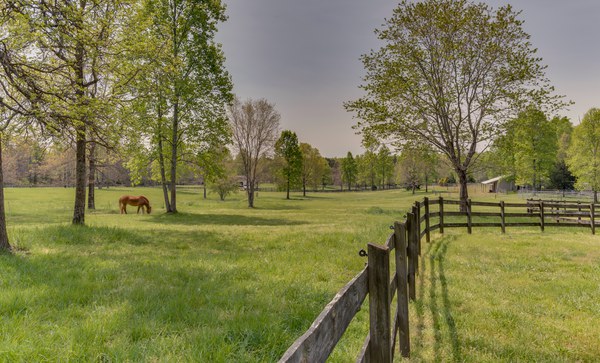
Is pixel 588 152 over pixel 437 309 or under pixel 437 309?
over

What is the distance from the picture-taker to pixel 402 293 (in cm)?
442

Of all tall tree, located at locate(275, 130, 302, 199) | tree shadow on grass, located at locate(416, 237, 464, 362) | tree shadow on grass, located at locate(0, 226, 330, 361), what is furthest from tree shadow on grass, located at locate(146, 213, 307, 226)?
tall tree, located at locate(275, 130, 302, 199)

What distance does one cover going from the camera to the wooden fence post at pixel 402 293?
4289mm

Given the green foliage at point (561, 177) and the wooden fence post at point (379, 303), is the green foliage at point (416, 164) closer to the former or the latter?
the green foliage at point (561, 177)

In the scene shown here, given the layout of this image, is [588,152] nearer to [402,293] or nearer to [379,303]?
[402,293]

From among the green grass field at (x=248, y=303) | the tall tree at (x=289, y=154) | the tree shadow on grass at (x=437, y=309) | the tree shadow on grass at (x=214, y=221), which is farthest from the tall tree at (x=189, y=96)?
the tall tree at (x=289, y=154)

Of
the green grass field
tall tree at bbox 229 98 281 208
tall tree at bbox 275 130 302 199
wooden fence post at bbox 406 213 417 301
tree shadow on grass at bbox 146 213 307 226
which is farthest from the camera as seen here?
tall tree at bbox 275 130 302 199

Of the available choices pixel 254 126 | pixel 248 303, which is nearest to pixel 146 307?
pixel 248 303

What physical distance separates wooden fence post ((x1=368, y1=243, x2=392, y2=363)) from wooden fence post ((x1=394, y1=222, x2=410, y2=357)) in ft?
5.22

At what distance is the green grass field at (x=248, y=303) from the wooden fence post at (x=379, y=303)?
4.39ft

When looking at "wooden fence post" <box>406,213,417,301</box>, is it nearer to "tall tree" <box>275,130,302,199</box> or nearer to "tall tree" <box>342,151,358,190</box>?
"tall tree" <box>275,130,302,199</box>

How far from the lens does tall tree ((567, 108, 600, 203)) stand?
39.9 metres

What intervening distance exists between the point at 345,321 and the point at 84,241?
38.8 ft

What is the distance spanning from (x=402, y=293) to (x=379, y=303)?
1.85 meters
